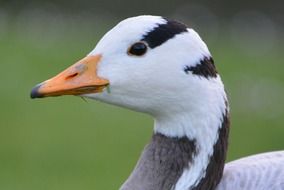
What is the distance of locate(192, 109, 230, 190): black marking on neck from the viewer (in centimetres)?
404

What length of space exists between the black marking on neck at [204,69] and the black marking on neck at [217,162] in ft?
0.54

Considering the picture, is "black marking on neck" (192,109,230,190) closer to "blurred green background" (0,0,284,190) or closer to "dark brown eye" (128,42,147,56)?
"dark brown eye" (128,42,147,56)

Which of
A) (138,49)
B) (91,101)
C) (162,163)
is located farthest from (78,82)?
(91,101)

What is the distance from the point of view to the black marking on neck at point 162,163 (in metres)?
4.04

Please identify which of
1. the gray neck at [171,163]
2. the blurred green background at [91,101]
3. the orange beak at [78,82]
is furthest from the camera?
the blurred green background at [91,101]

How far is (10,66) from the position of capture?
10234 millimetres

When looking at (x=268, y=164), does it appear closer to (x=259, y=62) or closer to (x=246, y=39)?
(x=259, y=62)

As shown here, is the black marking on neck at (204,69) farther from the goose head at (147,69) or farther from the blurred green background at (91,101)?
the blurred green background at (91,101)

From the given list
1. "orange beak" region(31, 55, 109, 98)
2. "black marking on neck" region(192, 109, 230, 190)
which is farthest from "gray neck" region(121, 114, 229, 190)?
"orange beak" region(31, 55, 109, 98)

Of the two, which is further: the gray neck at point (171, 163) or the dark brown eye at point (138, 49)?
the gray neck at point (171, 163)

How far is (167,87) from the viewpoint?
13.0 feet

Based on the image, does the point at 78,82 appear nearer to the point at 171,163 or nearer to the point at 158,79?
the point at 158,79

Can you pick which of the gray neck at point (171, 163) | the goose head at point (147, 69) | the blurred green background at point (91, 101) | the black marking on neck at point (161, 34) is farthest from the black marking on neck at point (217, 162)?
the blurred green background at point (91, 101)

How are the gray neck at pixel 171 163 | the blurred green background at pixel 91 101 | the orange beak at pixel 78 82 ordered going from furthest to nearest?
the blurred green background at pixel 91 101
the gray neck at pixel 171 163
the orange beak at pixel 78 82
